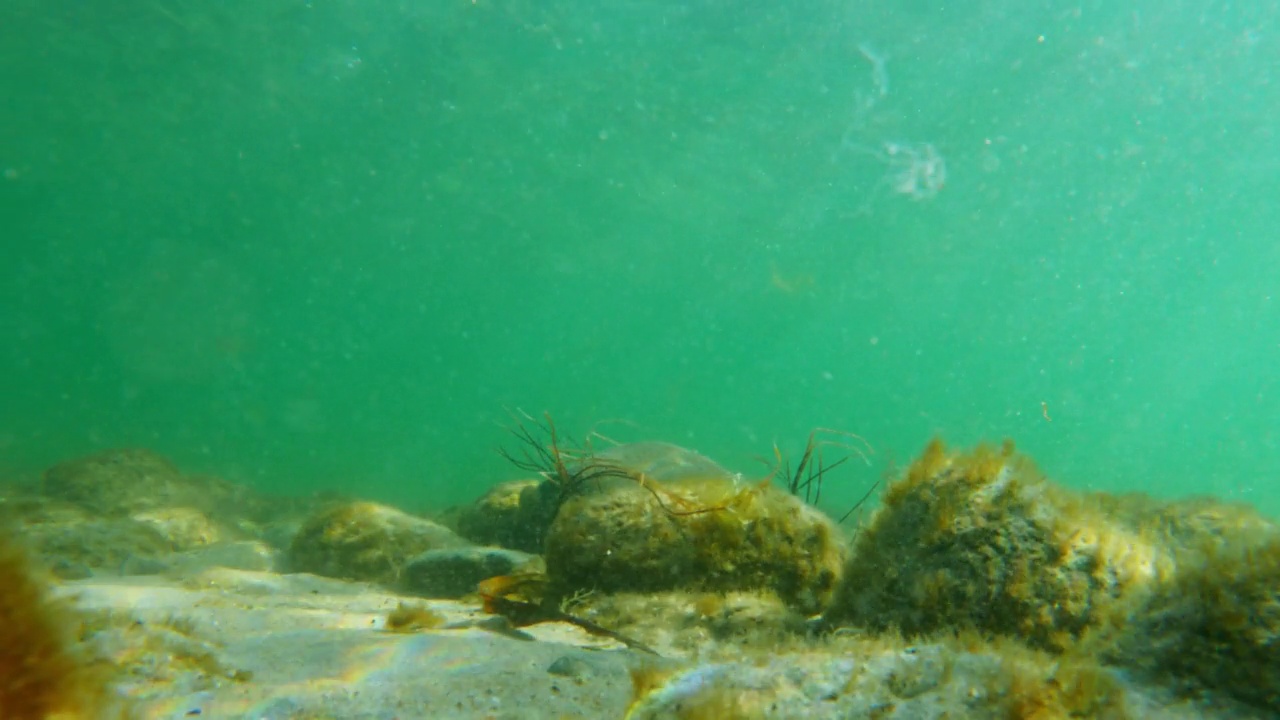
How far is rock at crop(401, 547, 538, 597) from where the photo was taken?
A: 4.87 meters

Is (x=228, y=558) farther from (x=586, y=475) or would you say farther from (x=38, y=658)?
(x=38, y=658)

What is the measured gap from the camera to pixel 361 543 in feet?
20.2

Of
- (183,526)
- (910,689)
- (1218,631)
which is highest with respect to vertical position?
(183,526)

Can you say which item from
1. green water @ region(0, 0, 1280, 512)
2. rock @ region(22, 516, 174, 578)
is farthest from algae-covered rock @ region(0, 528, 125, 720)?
rock @ region(22, 516, 174, 578)

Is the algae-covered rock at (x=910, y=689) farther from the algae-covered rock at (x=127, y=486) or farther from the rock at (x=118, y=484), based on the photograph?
the rock at (x=118, y=484)

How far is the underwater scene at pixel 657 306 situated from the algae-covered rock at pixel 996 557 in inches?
0.7

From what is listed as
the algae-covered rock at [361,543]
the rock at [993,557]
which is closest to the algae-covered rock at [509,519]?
the algae-covered rock at [361,543]

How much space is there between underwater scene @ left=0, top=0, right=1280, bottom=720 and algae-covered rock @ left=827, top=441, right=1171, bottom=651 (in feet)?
0.06

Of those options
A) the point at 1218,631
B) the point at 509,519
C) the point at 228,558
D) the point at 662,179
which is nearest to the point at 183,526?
the point at 228,558

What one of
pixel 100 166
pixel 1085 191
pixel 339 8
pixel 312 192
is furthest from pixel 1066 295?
pixel 100 166

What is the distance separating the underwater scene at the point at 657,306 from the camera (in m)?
2.05

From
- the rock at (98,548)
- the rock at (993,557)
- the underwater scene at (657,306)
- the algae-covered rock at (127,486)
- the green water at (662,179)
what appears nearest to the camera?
the underwater scene at (657,306)

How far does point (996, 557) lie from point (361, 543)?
5586 millimetres

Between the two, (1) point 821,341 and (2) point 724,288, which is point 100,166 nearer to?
(2) point 724,288
